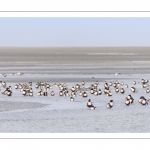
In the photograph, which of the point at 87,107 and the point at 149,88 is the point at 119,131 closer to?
the point at 87,107

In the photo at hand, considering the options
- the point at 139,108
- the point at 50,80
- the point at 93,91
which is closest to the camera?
the point at 139,108

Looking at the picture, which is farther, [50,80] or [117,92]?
[50,80]
